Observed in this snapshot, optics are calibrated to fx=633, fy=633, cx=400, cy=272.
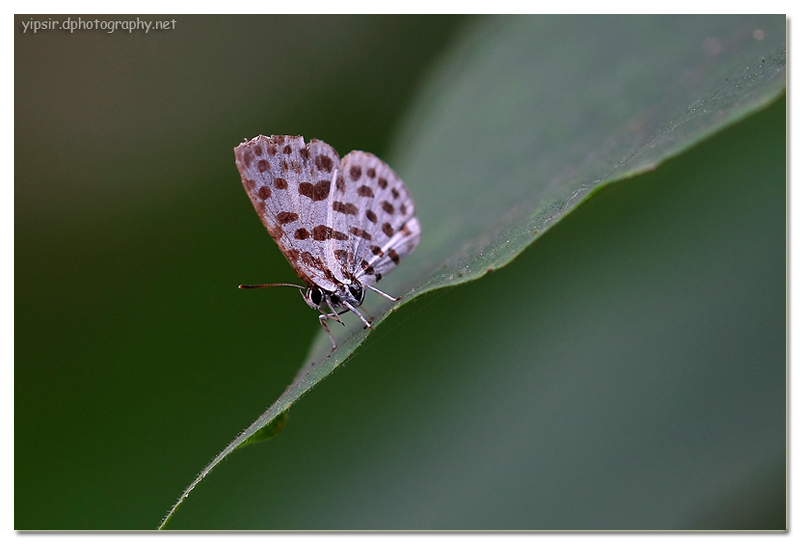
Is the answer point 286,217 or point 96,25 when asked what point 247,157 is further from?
point 96,25

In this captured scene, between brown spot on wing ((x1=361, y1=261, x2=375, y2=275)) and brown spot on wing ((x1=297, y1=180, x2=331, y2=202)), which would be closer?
brown spot on wing ((x1=297, y1=180, x2=331, y2=202))

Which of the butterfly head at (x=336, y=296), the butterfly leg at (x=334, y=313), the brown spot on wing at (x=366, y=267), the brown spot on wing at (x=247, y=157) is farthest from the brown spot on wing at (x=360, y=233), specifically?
the brown spot on wing at (x=247, y=157)

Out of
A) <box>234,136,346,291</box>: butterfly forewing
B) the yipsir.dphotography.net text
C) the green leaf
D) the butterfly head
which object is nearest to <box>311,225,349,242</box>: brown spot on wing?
<box>234,136,346,291</box>: butterfly forewing

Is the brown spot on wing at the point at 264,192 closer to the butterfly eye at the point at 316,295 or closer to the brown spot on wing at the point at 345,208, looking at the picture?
the brown spot on wing at the point at 345,208

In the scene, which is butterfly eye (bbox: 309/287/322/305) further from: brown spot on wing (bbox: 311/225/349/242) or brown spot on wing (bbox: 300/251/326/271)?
brown spot on wing (bbox: 311/225/349/242)

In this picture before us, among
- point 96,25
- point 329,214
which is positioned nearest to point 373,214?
point 329,214
